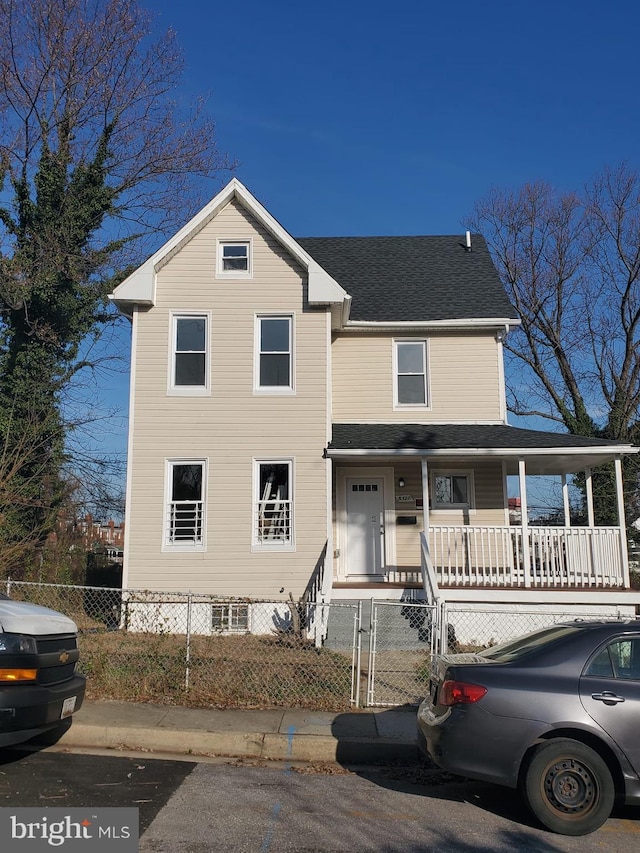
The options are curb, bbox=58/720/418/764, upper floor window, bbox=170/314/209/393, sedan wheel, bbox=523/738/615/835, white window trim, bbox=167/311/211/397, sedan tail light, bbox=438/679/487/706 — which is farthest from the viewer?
upper floor window, bbox=170/314/209/393

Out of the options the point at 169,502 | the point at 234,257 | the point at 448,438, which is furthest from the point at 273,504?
the point at 234,257

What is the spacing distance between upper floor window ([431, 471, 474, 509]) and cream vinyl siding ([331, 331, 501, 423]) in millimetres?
1205

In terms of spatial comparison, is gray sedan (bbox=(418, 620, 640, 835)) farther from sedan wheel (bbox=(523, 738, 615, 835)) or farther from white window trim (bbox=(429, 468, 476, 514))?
white window trim (bbox=(429, 468, 476, 514))

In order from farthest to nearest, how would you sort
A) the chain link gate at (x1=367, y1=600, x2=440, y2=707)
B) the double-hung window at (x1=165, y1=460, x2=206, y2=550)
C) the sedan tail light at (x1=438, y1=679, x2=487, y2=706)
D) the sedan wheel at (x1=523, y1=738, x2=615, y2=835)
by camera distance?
1. the double-hung window at (x1=165, y1=460, x2=206, y2=550)
2. the chain link gate at (x1=367, y1=600, x2=440, y2=707)
3. the sedan tail light at (x1=438, y1=679, x2=487, y2=706)
4. the sedan wheel at (x1=523, y1=738, x2=615, y2=835)

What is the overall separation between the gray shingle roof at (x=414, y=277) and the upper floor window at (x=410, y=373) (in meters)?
0.67

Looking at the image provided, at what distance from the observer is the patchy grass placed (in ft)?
26.3

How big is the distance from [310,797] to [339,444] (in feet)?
28.5

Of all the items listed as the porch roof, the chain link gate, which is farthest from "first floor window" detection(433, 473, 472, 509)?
the chain link gate

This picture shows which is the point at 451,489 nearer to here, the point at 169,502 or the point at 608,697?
the point at 169,502

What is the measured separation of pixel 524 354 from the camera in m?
28.3

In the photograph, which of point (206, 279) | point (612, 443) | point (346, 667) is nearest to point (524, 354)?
point (612, 443)

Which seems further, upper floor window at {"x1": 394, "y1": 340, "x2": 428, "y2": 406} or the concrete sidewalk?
upper floor window at {"x1": 394, "y1": 340, "x2": 428, "y2": 406}

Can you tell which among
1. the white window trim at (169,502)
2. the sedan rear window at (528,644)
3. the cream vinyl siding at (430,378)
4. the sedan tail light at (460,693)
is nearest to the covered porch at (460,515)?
the cream vinyl siding at (430,378)

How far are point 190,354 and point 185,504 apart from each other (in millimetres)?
3127
